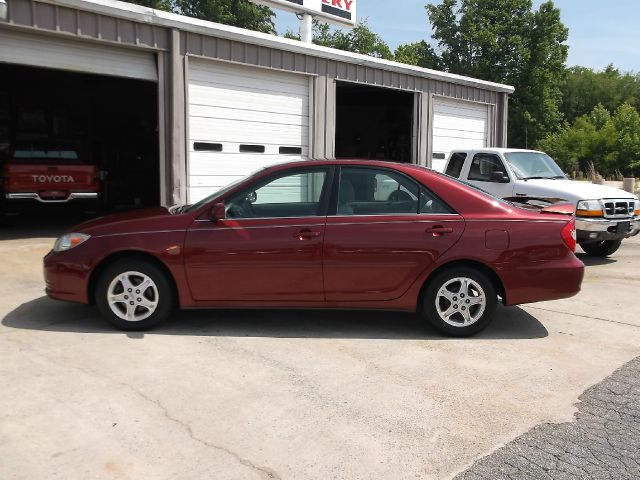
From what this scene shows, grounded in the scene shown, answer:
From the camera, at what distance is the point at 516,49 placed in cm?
3947

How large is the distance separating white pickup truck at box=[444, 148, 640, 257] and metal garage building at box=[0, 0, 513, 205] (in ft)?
10.5

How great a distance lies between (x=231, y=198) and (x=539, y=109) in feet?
133

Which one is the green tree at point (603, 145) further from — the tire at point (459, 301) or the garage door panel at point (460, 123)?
the tire at point (459, 301)

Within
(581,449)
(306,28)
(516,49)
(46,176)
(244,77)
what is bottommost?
(581,449)

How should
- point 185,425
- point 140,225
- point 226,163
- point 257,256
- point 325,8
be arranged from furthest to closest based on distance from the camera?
point 325,8
point 226,163
point 140,225
point 257,256
point 185,425

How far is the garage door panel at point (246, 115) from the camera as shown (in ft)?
33.8

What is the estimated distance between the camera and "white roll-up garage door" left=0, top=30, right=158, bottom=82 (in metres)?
8.45

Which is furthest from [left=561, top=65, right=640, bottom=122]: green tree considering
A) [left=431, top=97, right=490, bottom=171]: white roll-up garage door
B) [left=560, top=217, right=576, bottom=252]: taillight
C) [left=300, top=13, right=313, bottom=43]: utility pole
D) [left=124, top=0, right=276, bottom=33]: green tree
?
[left=560, top=217, right=576, bottom=252]: taillight

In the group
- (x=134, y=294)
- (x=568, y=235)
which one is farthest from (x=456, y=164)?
(x=134, y=294)

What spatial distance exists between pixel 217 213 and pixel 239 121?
6.26 meters

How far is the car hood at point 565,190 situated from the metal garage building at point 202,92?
4.39m

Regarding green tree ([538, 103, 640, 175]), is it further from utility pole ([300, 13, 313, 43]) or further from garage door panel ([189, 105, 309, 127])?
garage door panel ([189, 105, 309, 127])

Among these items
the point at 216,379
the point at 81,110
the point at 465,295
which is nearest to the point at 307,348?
the point at 216,379

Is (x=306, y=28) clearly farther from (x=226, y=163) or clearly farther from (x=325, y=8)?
(x=226, y=163)
